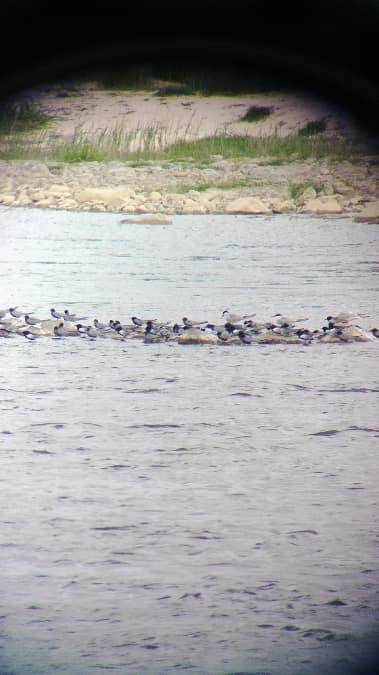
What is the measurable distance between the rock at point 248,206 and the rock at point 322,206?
16 cm

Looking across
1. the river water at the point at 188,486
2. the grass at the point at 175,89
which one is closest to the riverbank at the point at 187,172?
the grass at the point at 175,89

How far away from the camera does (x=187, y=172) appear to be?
309 centimetres

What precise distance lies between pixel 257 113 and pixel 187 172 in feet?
2.74

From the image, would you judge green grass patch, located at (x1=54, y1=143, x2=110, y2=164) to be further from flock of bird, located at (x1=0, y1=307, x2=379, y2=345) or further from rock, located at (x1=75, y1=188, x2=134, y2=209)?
rock, located at (x1=75, y1=188, x2=134, y2=209)

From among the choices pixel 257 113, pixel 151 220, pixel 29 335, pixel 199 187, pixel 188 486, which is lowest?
pixel 188 486

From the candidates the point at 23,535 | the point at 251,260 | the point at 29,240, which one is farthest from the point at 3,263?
the point at 23,535

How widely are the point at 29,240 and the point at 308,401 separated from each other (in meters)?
1.76

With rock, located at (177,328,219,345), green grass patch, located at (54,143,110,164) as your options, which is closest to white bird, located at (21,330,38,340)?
rock, located at (177,328,219,345)

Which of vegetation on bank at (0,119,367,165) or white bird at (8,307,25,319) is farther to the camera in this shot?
white bird at (8,307,25,319)

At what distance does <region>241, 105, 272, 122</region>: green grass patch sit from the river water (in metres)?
0.55

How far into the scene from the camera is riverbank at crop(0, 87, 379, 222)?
7.04 ft

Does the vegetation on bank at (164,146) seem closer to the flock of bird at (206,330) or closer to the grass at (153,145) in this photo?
the grass at (153,145)

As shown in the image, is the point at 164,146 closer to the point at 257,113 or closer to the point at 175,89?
the point at 257,113

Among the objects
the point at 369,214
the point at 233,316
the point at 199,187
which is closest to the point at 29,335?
the point at 233,316
